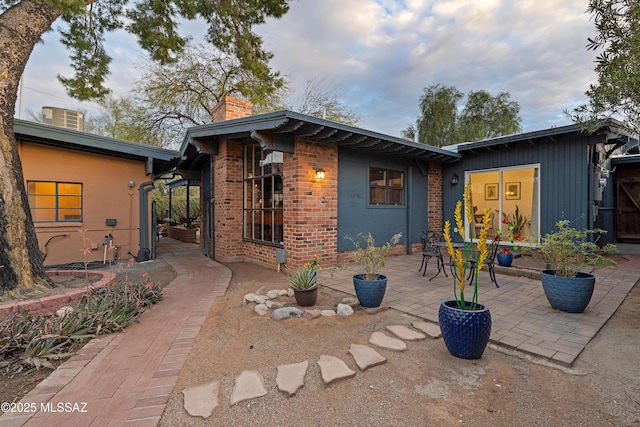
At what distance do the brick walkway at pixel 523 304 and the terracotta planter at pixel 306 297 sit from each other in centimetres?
80

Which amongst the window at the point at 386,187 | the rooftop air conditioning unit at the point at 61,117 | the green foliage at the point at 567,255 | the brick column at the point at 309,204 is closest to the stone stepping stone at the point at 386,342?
the green foliage at the point at 567,255

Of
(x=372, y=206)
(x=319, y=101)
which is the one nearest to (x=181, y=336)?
(x=372, y=206)

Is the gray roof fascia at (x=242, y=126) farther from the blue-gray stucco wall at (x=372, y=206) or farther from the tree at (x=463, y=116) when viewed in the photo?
the tree at (x=463, y=116)

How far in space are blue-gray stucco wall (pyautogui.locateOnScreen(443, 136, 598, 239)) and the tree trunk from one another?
8.71m

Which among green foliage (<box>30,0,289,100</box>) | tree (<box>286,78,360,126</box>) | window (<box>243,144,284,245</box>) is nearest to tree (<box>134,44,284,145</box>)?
tree (<box>286,78,360,126</box>)

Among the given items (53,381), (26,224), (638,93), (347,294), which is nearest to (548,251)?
(638,93)

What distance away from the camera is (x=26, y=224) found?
11.9 feet

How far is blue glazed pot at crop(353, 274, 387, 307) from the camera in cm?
349

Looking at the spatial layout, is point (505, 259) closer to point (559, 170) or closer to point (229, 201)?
point (559, 170)

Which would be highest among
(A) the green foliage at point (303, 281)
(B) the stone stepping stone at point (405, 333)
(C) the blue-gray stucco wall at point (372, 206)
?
(C) the blue-gray stucco wall at point (372, 206)

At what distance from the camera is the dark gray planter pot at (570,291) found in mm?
3264

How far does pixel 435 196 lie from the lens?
8.36m

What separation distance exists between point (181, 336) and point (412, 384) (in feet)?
7.19

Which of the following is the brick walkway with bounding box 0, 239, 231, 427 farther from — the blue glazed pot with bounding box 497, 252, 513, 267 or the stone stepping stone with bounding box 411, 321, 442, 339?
the blue glazed pot with bounding box 497, 252, 513, 267
